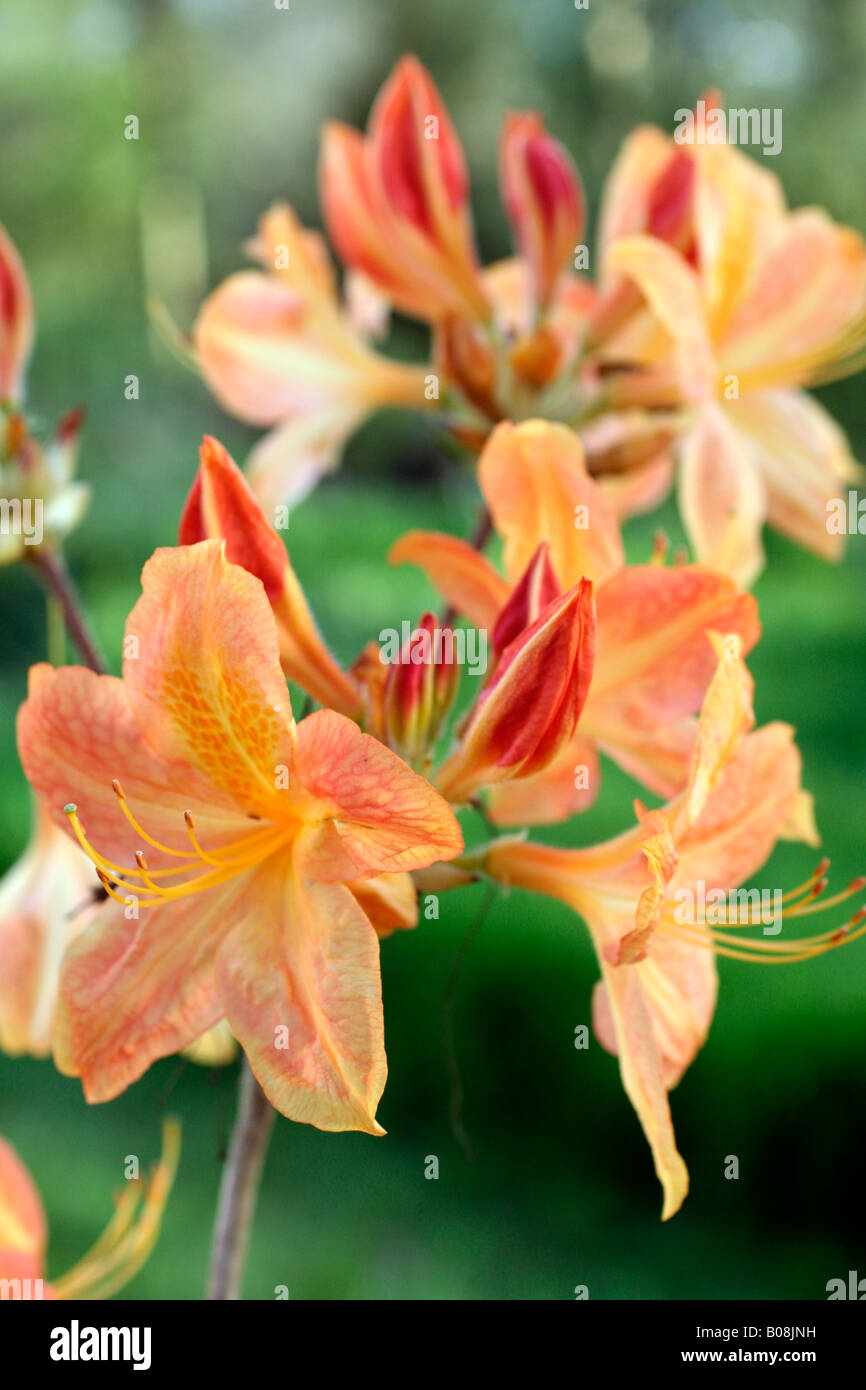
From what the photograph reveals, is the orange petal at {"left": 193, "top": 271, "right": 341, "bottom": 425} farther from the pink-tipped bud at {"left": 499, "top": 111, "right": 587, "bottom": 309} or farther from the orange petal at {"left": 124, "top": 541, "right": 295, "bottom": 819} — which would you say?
the orange petal at {"left": 124, "top": 541, "right": 295, "bottom": 819}

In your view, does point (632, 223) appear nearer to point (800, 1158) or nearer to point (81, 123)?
point (800, 1158)

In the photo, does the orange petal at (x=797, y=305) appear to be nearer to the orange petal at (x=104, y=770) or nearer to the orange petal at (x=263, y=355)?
the orange petal at (x=263, y=355)

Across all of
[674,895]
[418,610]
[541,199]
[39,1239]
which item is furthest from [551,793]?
[418,610]

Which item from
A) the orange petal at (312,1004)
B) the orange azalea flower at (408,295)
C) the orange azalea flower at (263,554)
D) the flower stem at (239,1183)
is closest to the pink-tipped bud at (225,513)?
the orange azalea flower at (263,554)

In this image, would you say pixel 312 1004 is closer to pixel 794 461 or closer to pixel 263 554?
pixel 263 554
